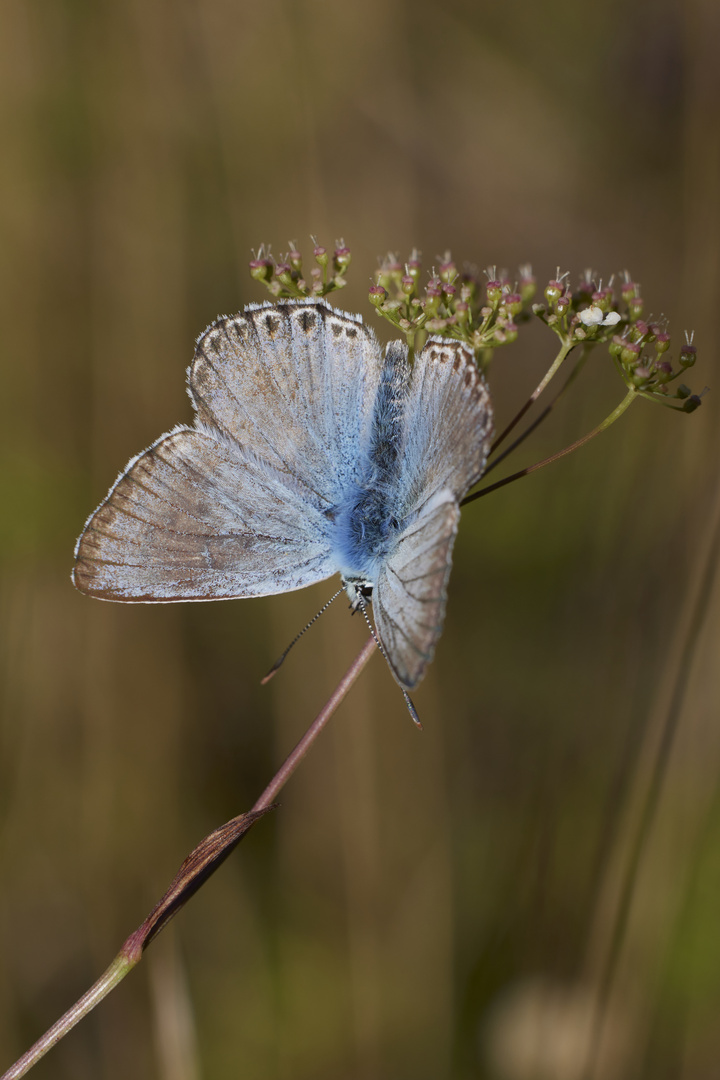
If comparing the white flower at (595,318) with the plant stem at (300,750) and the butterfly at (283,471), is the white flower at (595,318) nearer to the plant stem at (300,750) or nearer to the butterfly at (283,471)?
the butterfly at (283,471)

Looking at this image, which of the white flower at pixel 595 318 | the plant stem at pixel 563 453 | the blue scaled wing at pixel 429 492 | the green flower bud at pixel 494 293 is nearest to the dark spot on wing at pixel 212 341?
the blue scaled wing at pixel 429 492

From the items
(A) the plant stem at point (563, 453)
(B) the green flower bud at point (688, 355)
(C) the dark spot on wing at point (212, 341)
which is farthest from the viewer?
(C) the dark spot on wing at point (212, 341)

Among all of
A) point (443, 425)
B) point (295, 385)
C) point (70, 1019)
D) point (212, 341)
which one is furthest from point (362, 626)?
point (70, 1019)

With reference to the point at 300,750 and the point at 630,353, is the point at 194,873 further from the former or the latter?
the point at 630,353

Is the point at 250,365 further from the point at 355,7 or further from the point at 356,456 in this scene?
the point at 355,7

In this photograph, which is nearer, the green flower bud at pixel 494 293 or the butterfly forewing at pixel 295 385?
the green flower bud at pixel 494 293

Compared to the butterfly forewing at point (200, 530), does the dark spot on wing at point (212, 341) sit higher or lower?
higher

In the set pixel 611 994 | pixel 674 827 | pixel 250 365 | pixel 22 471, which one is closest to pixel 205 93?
pixel 22 471
